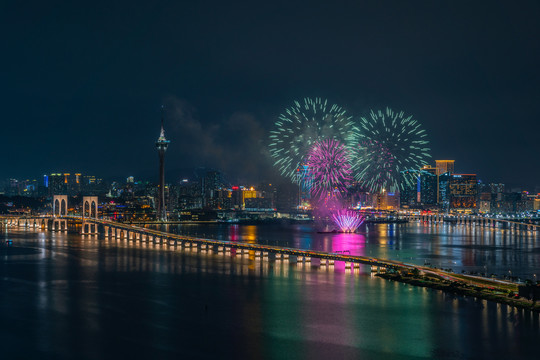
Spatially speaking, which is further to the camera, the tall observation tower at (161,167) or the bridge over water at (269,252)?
the tall observation tower at (161,167)

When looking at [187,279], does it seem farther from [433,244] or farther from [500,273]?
[433,244]

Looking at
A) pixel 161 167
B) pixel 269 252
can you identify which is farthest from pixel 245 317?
pixel 161 167

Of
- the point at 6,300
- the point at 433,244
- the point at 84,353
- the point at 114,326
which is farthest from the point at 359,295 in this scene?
the point at 433,244

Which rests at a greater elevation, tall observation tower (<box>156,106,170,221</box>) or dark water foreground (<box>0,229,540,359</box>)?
tall observation tower (<box>156,106,170,221</box>)

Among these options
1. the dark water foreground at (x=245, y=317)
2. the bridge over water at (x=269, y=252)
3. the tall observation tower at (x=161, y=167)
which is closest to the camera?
the dark water foreground at (x=245, y=317)

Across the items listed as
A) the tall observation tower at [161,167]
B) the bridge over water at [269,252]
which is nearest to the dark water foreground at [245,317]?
the bridge over water at [269,252]

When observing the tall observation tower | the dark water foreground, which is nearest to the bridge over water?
the dark water foreground

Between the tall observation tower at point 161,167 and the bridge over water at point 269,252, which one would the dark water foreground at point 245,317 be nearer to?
the bridge over water at point 269,252

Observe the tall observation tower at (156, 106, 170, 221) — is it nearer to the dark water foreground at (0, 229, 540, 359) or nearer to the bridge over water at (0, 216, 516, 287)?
the bridge over water at (0, 216, 516, 287)
